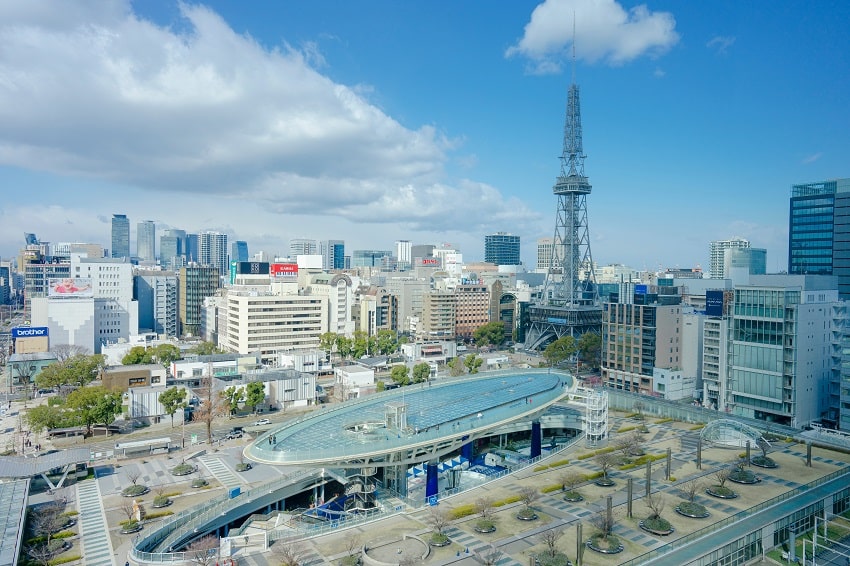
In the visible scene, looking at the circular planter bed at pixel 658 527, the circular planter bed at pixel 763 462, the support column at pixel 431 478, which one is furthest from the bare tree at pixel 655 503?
the support column at pixel 431 478

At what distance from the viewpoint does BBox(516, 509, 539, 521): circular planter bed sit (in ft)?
96.5

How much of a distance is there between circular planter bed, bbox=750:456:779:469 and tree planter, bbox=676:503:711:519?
33.8ft

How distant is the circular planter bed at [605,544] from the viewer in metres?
25.8

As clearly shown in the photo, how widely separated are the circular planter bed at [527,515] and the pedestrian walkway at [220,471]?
18835mm

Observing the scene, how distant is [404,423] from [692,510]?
16.1 meters

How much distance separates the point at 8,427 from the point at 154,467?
844 inches

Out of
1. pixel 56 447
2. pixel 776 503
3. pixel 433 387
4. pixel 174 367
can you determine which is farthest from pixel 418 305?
pixel 776 503

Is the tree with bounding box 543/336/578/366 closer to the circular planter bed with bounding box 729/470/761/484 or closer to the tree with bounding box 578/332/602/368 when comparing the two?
the tree with bounding box 578/332/602/368

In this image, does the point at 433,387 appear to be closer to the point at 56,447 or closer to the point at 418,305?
the point at 56,447

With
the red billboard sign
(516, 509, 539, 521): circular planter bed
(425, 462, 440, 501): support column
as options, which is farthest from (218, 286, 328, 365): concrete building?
(516, 509, 539, 521): circular planter bed

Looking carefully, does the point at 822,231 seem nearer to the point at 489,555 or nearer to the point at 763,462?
the point at 763,462

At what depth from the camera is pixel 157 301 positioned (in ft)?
381

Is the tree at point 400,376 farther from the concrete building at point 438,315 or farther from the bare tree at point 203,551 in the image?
the concrete building at point 438,315

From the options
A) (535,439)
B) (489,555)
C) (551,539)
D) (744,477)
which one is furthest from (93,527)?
(744,477)
